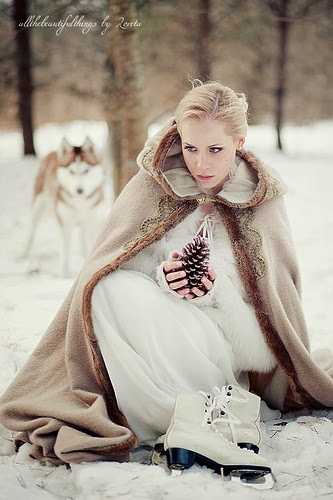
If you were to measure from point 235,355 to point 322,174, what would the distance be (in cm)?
771

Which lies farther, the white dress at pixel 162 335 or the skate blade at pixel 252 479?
the white dress at pixel 162 335

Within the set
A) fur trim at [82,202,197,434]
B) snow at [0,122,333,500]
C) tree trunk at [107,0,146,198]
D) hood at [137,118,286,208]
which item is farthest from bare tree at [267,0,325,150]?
fur trim at [82,202,197,434]

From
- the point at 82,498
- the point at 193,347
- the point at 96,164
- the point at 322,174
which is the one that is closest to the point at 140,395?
the point at 193,347

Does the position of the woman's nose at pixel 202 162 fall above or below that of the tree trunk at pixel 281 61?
below

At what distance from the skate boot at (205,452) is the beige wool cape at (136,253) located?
0.30m

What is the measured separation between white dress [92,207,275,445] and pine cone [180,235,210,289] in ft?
0.30

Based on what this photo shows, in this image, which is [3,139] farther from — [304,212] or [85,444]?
[85,444]

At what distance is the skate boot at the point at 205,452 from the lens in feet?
6.53

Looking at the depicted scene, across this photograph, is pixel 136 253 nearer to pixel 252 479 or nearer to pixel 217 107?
pixel 217 107

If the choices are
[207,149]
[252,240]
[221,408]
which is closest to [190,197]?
[207,149]

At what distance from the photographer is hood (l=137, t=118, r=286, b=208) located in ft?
7.85

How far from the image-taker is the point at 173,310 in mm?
2223

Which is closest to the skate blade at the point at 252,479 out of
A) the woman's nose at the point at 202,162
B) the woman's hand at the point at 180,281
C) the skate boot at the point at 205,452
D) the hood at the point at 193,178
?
the skate boot at the point at 205,452

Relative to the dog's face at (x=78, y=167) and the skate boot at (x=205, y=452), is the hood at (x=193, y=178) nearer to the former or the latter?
the skate boot at (x=205, y=452)
